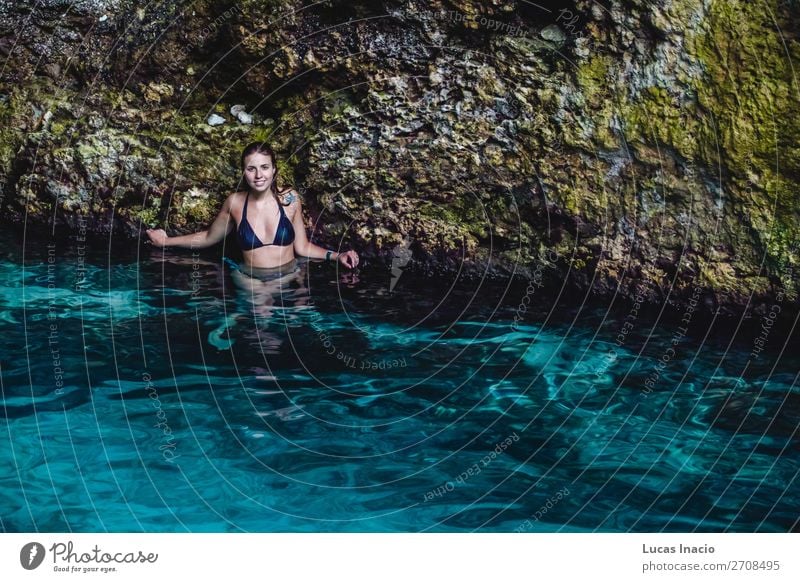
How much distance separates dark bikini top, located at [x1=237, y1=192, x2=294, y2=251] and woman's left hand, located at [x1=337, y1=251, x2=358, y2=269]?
507 millimetres

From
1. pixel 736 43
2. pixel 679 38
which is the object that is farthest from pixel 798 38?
pixel 679 38

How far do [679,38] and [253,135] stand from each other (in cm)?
392

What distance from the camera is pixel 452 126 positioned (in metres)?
6.88

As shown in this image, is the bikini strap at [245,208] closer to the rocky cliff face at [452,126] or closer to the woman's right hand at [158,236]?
the rocky cliff face at [452,126]

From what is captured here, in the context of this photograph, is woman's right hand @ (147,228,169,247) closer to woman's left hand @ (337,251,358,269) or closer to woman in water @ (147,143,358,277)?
woman in water @ (147,143,358,277)

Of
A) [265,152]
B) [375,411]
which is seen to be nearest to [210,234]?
[265,152]

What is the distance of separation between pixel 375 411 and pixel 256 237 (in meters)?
2.72


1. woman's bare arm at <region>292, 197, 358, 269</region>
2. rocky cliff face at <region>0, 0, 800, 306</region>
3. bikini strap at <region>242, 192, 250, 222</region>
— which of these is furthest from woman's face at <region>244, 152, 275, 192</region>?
rocky cliff face at <region>0, 0, 800, 306</region>

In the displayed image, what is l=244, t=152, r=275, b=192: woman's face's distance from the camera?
6.93 meters

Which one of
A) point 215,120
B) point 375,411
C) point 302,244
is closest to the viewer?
point 375,411

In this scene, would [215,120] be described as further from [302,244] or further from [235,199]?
[302,244]

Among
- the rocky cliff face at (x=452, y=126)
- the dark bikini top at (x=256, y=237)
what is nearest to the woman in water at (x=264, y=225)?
the dark bikini top at (x=256, y=237)

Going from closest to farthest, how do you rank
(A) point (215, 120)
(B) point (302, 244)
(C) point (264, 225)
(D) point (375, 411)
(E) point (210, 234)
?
(D) point (375, 411)
(C) point (264, 225)
(B) point (302, 244)
(E) point (210, 234)
(A) point (215, 120)
